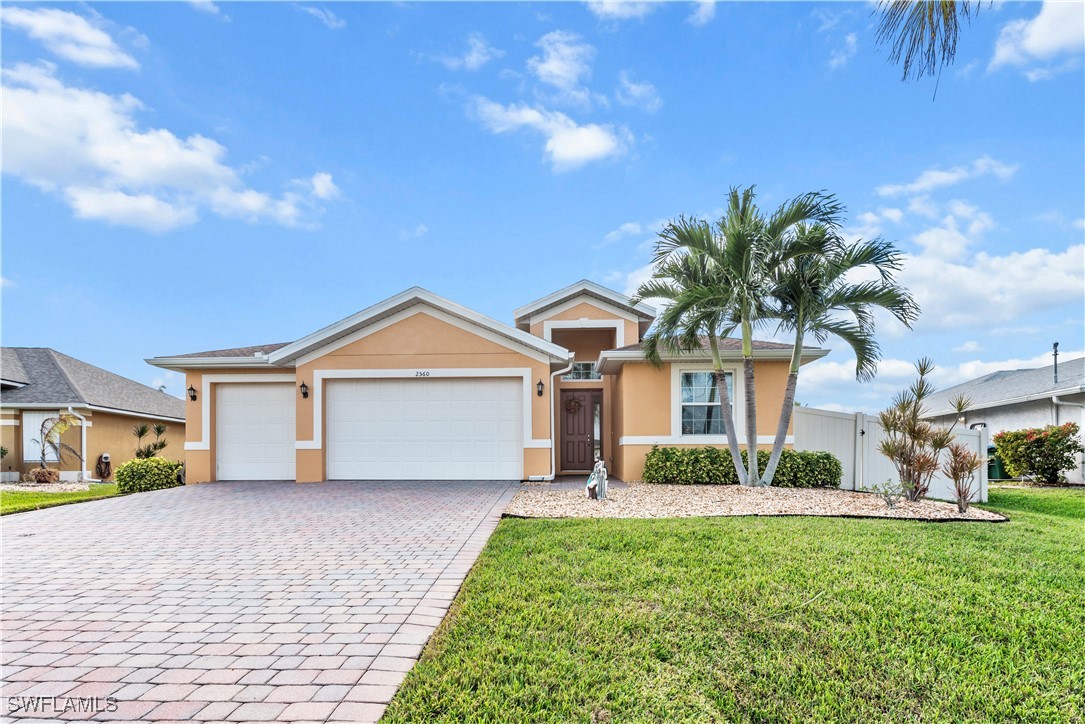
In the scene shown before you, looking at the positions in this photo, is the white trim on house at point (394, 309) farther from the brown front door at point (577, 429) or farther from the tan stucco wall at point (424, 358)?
the brown front door at point (577, 429)

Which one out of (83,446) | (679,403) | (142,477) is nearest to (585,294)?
(679,403)

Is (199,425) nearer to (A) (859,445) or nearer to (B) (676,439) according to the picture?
(B) (676,439)

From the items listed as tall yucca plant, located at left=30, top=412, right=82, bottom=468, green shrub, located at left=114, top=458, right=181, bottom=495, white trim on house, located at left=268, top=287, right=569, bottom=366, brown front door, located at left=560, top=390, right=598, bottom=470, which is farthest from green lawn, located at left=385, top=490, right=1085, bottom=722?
tall yucca plant, located at left=30, top=412, right=82, bottom=468

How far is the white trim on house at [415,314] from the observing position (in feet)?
42.1

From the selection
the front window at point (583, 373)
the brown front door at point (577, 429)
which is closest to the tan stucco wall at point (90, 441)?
the brown front door at point (577, 429)

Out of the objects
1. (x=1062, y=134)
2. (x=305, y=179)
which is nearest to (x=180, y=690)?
(x=1062, y=134)

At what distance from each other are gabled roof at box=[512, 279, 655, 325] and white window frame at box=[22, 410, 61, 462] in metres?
15.6

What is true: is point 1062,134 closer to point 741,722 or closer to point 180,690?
point 741,722

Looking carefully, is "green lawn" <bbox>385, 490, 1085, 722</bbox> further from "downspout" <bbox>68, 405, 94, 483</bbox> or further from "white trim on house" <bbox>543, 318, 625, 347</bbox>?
"downspout" <bbox>68, 405, 94, 483</bbox>

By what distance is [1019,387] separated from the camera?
20.4m

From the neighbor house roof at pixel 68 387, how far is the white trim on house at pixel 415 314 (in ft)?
37.0

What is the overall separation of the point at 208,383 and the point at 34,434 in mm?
9975

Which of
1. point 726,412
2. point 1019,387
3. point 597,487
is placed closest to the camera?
point 597,487

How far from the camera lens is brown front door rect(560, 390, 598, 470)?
16.2m
